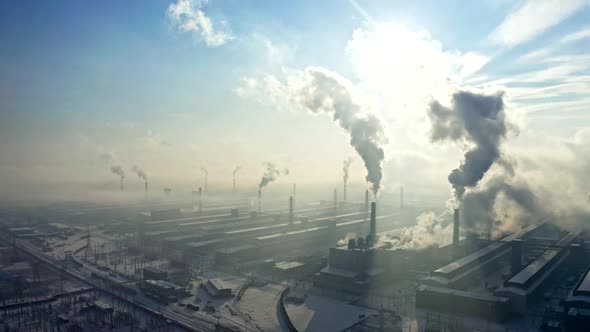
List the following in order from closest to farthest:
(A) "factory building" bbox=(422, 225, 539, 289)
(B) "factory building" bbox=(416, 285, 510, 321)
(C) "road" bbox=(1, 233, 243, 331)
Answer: (C) "road" bbox=(1, 233, 243, 331) → (B) "factory building" bbox=(416, 285, 510, 321) → (A) "factory building" bbox=(422, 225, 539, 289)

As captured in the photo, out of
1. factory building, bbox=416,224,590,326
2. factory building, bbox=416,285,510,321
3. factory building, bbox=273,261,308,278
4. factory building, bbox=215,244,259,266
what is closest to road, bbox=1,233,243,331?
factory building, bbox=273,261,308,278

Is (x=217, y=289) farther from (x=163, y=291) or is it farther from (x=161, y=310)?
(x=161, y=310)

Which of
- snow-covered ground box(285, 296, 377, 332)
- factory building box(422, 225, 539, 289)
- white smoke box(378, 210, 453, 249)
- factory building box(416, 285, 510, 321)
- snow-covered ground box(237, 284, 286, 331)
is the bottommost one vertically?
snow-covered ground box(237, 284, 286, 331)

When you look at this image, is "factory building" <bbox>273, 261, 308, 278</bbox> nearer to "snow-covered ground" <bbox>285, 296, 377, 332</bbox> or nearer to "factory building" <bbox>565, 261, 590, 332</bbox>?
"snow-covered ground" <bbox>285, 296, 377, 332</bbox>

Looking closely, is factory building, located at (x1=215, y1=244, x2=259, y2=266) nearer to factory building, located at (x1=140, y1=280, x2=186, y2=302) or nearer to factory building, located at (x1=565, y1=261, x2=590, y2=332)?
factory building, located at (x1=140, y1=280, x2=186, y2=302)

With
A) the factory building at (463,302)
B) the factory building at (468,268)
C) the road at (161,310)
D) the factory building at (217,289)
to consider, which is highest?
the factory building at (468,268)

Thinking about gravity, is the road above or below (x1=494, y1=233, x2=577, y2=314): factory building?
below

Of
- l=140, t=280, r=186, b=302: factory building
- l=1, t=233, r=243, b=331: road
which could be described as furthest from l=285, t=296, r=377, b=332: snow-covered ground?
l=140, t=280, r=186, b=302: factory building

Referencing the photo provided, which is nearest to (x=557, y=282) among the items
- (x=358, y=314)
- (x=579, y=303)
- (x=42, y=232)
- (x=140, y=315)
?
(x=579, y=303)

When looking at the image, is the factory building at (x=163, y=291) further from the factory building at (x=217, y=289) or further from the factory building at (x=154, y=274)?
the factory building at (x=154, y=274)

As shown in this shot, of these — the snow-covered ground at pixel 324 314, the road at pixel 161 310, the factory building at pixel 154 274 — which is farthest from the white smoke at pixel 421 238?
the factory building at pixel 154 274

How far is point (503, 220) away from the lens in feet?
250

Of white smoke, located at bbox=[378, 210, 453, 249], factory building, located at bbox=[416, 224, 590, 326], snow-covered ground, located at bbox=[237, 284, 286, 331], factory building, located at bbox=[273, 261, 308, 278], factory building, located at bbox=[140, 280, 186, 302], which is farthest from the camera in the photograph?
white smoke, located at bbox=[378, 210, 453, 249]

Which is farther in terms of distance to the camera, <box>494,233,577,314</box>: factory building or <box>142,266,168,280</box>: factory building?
<box>142,266,168,280</box>: factory building
